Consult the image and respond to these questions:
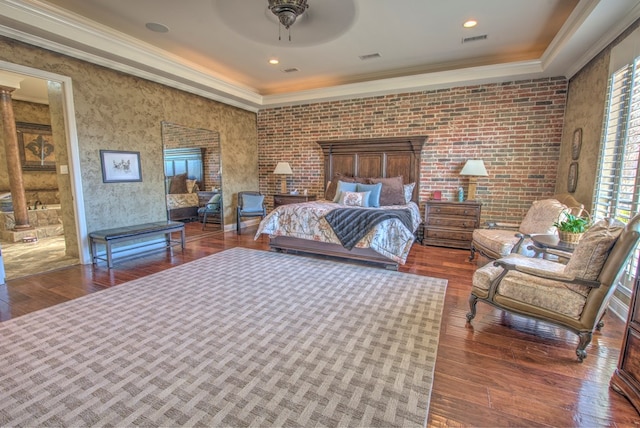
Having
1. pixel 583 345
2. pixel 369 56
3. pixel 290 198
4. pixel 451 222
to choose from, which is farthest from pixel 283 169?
pixel 583 345

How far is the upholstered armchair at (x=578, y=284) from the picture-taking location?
1.80m

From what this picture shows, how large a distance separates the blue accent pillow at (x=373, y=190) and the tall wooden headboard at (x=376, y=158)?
0.55 meters

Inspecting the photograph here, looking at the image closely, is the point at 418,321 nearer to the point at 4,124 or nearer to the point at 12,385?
the point at 12,385

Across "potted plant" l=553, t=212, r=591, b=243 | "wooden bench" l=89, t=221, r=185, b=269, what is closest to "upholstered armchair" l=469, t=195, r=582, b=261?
"potted plant" l=553, t=212, r=591, b=243

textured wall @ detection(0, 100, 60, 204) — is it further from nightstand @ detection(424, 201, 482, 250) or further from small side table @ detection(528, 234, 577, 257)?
small side table @ detection(528, 234, 577, 257)

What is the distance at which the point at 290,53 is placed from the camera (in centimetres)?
425

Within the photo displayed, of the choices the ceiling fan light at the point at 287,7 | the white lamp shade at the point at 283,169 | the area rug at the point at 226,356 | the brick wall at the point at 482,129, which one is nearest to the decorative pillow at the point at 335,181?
the brick wall at the point at 482,129

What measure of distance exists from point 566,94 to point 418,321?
4347mm

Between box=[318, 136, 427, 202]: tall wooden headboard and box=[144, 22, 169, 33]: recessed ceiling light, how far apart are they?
3.23 m

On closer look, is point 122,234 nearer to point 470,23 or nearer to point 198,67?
point 198,67

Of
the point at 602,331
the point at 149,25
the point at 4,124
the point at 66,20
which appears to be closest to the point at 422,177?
the point at 602,331

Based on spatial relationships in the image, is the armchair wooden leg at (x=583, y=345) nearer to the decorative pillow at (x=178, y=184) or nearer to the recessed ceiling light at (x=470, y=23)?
the recessed ceiling light at (x=470, y=23)

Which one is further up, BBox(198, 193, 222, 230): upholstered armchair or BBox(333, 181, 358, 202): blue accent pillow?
BBox(333, 181, 358, 202): blue accent pillow

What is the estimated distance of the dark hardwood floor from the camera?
1482 millimetres
